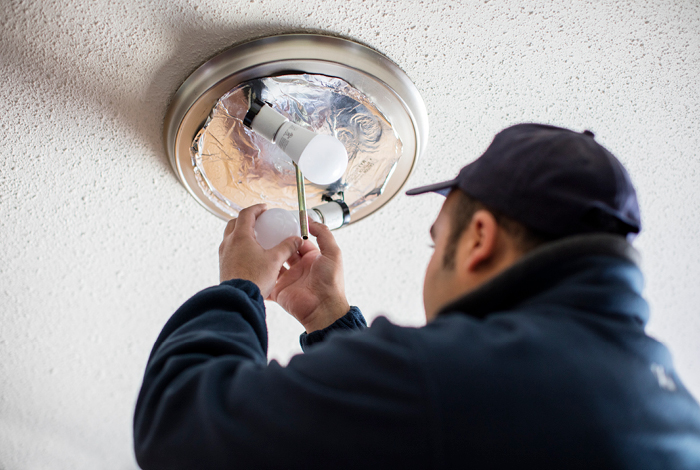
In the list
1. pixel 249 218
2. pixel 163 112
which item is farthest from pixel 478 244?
pixel 163 112

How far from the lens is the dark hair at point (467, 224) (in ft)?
1.49

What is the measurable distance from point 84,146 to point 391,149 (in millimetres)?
403

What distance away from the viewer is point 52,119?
1.91 ft

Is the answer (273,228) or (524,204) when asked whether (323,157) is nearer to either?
(273,228)

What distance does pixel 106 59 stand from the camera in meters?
0.53

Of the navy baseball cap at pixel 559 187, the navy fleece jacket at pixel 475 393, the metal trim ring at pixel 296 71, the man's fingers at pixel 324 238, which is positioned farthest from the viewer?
the man's fingers at pixel 324 238

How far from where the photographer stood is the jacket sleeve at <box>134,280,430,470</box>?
326 millimetres

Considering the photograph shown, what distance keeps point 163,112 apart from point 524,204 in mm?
445

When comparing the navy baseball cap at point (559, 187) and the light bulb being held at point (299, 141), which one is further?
the light bulb being held at point (299, 141)

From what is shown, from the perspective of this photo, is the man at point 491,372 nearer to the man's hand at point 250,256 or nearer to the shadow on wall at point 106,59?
the man's hand at point 250,256

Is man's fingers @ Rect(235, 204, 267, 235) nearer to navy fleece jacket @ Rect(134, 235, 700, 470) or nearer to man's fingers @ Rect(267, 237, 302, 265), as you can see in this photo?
man's fingers @ Rect(267, 237, 302, 265)

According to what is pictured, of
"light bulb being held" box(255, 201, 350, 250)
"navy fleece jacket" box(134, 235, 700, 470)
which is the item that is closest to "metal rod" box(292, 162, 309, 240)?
"light bulb being held" box(255, 201, 350, 250)

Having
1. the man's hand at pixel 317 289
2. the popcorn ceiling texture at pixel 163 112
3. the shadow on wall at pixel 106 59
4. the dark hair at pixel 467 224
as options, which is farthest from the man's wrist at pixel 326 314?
the shadow on wall at pixel 106 59

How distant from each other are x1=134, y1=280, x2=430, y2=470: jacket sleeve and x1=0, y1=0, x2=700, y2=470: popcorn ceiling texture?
329mm
